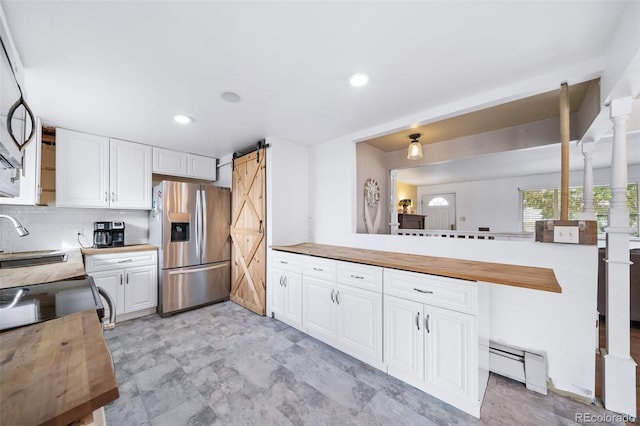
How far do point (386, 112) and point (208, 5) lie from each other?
171cm

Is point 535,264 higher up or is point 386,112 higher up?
point 386,112

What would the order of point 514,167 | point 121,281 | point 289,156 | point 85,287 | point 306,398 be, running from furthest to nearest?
1. point 514,167
2. point 289,156
3. point 121,281
4. point 306,398
5. point 85,287

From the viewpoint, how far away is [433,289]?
173cm

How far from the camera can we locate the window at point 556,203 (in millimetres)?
4273

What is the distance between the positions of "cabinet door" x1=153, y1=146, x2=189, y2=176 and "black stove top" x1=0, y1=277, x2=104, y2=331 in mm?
2406

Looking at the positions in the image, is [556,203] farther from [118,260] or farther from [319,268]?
[118,260]

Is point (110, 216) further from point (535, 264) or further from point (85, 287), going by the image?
point (535, 264)

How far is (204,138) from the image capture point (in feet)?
10.3

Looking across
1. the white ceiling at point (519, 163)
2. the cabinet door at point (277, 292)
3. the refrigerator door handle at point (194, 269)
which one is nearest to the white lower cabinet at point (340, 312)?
the cabinet door at point (277, 292)

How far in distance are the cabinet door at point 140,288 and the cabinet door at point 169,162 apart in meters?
1.38

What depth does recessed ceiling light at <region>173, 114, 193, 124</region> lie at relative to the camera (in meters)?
2.47

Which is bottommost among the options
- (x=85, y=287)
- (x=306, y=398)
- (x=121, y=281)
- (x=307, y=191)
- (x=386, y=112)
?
(x=306, y=398)

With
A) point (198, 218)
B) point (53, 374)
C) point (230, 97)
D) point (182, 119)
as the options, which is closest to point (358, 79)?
point (230, 97)

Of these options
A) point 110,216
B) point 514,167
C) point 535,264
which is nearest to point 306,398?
point 535,264
